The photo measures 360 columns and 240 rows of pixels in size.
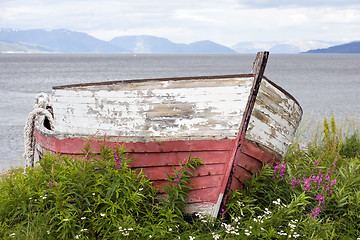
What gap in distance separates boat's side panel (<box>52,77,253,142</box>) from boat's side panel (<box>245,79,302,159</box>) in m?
0.31

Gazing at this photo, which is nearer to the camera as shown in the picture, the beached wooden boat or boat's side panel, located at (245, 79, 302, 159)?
the beached wooden boat

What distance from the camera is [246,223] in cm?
459

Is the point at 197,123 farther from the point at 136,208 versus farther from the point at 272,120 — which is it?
the point at 136,208

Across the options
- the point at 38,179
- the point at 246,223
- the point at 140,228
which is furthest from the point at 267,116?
the point at 38,179

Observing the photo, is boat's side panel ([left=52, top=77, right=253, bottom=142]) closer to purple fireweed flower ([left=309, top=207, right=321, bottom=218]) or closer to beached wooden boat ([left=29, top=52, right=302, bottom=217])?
beached wooden boat ([left=29, top=52, right=302, bottom=217])

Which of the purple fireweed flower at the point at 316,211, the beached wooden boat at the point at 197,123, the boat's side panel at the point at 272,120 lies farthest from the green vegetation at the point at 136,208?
the boat's side panel at the point at 272,120

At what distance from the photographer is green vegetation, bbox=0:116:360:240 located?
14.2ft

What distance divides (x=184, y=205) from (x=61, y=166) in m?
1.63

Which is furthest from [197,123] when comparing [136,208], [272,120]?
[136,208]

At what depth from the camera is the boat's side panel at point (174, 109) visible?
4.64m

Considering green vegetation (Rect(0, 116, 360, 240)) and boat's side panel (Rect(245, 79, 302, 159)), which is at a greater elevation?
boat's side panel (Rect(245, 79, 302, 159))

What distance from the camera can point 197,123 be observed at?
185 inches

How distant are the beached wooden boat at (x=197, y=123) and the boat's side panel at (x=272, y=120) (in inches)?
0.5

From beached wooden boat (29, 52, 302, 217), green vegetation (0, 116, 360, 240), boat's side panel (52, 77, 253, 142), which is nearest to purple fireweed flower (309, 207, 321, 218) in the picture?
green vegetation (0, 116, 360, 240)
